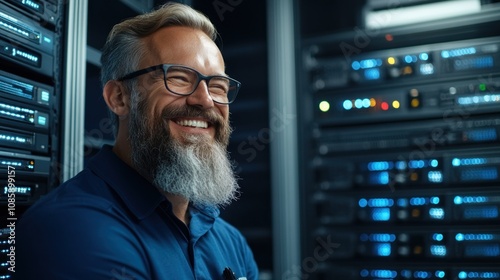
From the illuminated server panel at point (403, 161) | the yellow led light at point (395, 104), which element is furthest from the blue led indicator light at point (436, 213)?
the yellow led light at point (395, 104)

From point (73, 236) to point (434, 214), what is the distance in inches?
46.6

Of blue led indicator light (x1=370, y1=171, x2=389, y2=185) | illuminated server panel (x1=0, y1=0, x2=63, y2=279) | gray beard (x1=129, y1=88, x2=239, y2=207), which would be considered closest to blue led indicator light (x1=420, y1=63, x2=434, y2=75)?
blue led indicator light (x1=370, y1=171, x2=389, y2=185)

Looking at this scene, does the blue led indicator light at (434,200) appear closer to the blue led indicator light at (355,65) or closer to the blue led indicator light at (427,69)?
the blue led indicator light at (427,69)

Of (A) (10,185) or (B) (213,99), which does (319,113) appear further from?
(A) (10,185)

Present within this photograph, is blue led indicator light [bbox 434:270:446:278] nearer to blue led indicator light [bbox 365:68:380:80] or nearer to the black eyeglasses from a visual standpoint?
blue led indicator light [bbox 365:68:380:80]

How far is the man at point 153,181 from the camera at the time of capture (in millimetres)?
833

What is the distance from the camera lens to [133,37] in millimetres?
1135

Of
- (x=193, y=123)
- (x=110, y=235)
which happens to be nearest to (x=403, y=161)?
(x=193, y=123)

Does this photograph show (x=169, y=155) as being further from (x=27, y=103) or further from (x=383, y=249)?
(x=383, y=249)

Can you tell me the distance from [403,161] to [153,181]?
923 millimetres

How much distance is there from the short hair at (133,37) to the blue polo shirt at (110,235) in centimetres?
20

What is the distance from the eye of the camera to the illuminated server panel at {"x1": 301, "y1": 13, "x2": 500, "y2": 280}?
1.54 meters

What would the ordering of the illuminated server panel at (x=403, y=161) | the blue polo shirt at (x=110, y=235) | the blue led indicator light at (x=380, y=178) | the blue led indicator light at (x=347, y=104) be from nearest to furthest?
the blue polo shirt at (x=110, y=235)
the illuminated server panel at (x=403, y=161)
the blue led indicator light at (x=380, y=178)
the blue led indicator light at (x=347, y=104)

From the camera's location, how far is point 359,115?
68.1 inches
